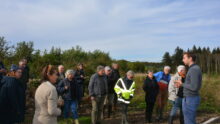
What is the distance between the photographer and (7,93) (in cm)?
702

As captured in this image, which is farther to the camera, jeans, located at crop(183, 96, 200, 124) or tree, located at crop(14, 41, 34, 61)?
tree, located at crop(14, 41, 34, 61)

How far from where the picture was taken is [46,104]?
18.5ft

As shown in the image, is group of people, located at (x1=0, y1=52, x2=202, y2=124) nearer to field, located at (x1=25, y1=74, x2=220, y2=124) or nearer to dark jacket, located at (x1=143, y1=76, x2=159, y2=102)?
dark jacket, located at (x1=143, y1=76, x2=159, y2=102)

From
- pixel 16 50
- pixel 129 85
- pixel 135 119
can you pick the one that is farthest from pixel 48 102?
pixel 16 50

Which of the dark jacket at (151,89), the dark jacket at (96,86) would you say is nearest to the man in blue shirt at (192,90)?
the dark jacket at (96,86)

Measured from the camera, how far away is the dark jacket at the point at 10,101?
6969 millimetres

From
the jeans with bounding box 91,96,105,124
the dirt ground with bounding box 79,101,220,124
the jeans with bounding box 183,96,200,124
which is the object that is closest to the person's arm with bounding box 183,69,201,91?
the jeans with bounding box 183,96,200,124

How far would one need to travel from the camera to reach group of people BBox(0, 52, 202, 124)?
5.68m

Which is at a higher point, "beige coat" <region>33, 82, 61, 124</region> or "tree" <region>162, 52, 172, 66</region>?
"tree" <region>162, 52, 172, 66</region>

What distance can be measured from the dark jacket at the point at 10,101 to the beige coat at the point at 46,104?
1468 millimetres

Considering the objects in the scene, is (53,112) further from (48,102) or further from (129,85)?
(129,85)

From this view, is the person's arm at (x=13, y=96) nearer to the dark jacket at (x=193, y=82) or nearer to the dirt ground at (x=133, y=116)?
the dark jacket at (x=193, y=82)

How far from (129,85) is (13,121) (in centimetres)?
438

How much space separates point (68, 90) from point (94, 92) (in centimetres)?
90
